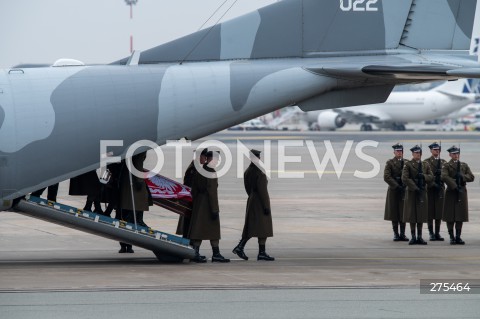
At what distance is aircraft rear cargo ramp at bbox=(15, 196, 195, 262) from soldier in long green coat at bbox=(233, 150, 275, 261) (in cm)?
99

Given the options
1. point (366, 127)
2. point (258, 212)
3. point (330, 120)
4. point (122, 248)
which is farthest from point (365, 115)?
point (258, 212)

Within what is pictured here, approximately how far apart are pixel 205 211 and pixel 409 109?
245 feet

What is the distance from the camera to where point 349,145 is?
5734cm

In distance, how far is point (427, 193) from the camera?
17438 mm

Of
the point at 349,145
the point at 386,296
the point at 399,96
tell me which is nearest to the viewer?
the point at 386,296

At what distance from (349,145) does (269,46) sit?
42691 mm

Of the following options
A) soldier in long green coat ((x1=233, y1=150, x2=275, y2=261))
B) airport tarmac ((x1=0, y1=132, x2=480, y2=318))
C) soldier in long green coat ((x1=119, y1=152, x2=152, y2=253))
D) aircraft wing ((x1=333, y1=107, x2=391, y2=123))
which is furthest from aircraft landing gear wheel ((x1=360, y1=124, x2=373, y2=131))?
soldier in long green coat ((x1=119, y1=152, x2=152, y2=253))

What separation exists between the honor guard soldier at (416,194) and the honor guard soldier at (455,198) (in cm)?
35

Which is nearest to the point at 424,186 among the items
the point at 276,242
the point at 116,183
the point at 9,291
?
the point at 276,242

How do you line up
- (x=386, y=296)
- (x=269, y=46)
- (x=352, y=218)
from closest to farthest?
(x=386, y=296)
(x=269, y=46)
(x=352, y=218)

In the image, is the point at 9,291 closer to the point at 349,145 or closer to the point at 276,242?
the point at 276,242

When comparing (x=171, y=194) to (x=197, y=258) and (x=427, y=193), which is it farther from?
(x=427, y=193)

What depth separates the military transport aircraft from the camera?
13.6m

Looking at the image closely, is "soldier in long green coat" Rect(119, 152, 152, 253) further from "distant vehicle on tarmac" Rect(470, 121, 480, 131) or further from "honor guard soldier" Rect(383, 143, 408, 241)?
"distant vehicle on tarmac" Rect(470, 121, 480, 131)
